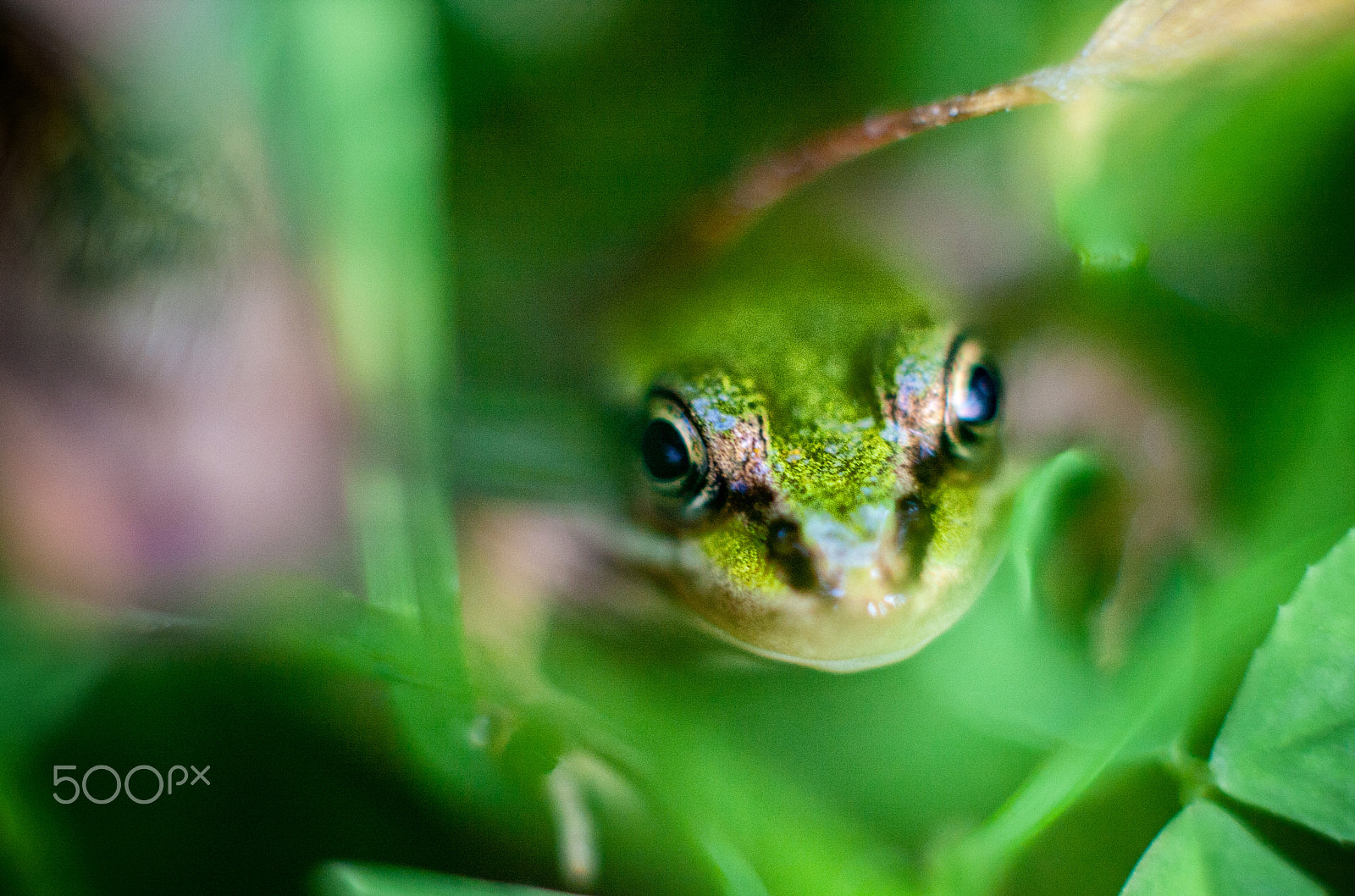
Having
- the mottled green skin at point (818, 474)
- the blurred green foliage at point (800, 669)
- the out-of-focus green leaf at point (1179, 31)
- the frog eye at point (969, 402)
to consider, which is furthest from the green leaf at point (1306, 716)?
the out-of-focus green leaf at point (1179, 31)

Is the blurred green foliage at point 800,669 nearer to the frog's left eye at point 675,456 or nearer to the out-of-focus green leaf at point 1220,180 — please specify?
the out-of-focus green leaf at point 1220,180

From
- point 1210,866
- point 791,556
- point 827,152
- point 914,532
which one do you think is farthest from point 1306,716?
point 827,152

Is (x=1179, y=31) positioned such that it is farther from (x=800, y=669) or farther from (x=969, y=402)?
(x=800, y=669)

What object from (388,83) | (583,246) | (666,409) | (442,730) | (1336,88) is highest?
(583,246)

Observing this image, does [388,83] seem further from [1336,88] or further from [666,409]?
[1336,88]

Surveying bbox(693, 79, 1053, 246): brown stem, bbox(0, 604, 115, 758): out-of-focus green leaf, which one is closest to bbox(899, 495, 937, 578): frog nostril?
bbox(693, 79, 1053, 246): brown stem

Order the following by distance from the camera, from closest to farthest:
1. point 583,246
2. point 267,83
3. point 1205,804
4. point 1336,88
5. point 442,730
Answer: point 1205,804 → point 442,730 → point 1336,88 → point 267,83 → point 583,246

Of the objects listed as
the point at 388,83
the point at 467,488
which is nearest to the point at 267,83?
the point at 388,83
